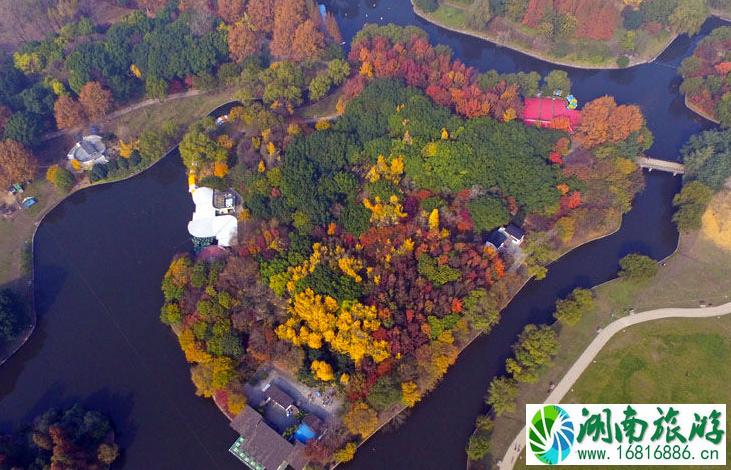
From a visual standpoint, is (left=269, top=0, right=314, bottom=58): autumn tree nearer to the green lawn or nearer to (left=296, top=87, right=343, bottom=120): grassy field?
(left=296, top=87, right=343, bottom=120): grassy field

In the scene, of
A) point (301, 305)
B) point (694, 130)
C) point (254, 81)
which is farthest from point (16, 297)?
point (694, 130)

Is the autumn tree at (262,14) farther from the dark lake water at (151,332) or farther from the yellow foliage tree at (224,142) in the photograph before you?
the dark lake water at (151,332)

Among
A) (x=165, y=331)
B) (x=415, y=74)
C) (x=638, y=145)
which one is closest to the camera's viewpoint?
(x=165, y=331)

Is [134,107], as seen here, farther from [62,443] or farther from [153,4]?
[62,443]

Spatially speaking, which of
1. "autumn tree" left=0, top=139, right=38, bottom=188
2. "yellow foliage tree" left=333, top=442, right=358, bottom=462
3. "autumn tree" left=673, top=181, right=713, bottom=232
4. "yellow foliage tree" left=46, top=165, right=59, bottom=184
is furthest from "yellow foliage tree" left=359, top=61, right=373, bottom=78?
"yellow foliage tree" left=333, top=442, right=358, bottom=462

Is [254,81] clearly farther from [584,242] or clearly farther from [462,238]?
[584,242]

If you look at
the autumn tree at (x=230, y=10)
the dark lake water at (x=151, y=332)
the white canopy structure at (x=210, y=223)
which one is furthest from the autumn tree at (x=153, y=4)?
the white canopy structure at (x=210, y=223)
